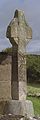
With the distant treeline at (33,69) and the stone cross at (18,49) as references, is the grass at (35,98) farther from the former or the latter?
the stone cross at (18,49)

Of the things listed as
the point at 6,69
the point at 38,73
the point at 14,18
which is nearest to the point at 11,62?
the point at 6,69

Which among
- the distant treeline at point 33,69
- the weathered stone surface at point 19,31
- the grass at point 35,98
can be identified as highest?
the weathered stone surface at point 19,31

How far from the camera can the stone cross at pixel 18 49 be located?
15.7 m

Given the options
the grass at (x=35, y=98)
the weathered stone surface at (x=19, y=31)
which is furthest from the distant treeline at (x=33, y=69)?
the weathered stone surface at (x=19, y=31)

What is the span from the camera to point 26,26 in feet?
52.7

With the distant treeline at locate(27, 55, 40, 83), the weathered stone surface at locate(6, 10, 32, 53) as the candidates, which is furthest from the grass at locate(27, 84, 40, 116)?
the weathered stone surface at locate(6, 10, 32, 53)

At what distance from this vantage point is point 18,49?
51.7 ft

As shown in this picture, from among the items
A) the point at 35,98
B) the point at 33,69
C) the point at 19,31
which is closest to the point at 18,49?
the point at 19,31

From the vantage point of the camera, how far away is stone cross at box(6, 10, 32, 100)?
15.7 metres

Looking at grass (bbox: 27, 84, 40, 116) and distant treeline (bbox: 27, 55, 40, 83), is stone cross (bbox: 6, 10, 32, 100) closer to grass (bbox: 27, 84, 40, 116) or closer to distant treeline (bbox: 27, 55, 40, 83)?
grass (bbox: 27, 84, 40, 116)

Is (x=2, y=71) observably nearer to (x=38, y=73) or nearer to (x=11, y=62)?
(x=11, y=62)

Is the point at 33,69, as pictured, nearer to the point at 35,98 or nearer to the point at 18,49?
the point at 35,98

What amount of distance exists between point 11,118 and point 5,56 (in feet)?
7.00

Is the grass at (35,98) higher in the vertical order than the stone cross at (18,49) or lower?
lower
